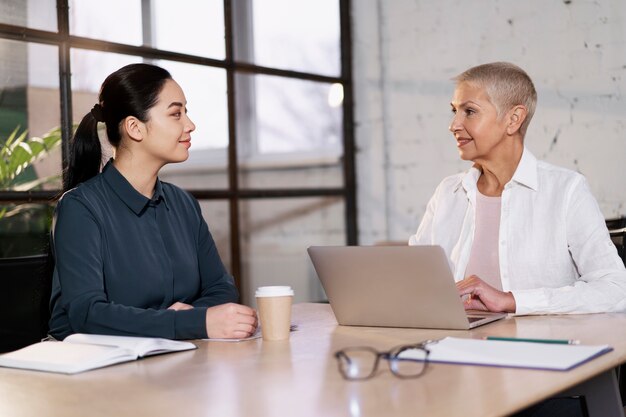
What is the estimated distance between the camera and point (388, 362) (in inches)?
49.1

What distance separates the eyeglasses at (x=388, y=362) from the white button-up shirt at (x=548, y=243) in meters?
A: 0.53

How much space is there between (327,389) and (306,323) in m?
0.68

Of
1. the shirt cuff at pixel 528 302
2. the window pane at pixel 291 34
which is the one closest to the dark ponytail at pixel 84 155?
the shirt cuff at pixel 528 302

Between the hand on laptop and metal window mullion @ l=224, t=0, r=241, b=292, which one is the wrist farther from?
metal window mullion @ l=224, t=0, r=241, b=292

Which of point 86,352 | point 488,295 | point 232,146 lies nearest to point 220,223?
point 232,146

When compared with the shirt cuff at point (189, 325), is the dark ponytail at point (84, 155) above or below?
above

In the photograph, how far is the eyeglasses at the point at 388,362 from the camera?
3.83ft

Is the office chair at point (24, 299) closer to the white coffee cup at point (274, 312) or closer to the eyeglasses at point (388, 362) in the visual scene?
the white coffee cup at point (274, 312)

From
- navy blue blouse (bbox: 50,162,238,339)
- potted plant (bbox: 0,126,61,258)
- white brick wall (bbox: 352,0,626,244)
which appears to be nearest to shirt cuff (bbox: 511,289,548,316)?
navy blue blouse (bbox: 50,162,238,339)

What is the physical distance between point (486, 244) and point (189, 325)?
32.9 inches

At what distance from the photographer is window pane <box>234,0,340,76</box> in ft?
12.7

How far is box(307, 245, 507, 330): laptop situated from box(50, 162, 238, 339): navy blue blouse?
26 centimetres

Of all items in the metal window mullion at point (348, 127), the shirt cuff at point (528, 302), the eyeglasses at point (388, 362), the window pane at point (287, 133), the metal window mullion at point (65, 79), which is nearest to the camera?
the eyeglasses at point (388, 362)

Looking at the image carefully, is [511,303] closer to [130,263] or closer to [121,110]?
[130,263]
